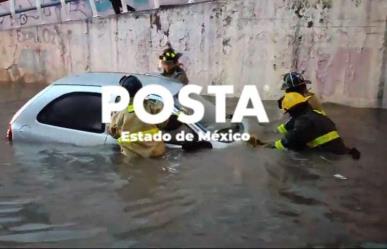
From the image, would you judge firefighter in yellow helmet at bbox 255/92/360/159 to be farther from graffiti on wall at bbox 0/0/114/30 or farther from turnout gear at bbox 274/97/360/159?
graffiti on wall at bbox 0/0/114/30

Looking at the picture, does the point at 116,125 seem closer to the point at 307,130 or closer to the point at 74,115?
the point at 74,115

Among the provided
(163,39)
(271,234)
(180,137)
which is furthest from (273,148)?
(163,39)

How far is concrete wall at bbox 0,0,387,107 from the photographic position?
9.73 metres

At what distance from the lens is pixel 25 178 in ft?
20.1

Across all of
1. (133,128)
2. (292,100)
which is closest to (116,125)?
(133,128)

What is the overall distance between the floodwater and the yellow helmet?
1.90 ft

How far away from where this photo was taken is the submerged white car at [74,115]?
620 centimetres

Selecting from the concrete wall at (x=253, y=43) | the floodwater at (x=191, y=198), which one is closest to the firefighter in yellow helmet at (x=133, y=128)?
the floodwater at (x=191, y=198)

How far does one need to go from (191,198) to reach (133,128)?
1.00 meters

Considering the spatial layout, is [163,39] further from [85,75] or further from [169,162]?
[169,162]

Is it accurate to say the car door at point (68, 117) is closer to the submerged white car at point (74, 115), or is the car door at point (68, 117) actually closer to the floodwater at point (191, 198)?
the submerged white car at point (74, 115)

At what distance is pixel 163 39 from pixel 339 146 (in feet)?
22.2

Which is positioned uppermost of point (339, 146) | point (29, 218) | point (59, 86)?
point (59, 86)

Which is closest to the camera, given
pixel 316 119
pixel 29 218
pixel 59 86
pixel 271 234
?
pixel 271 234
